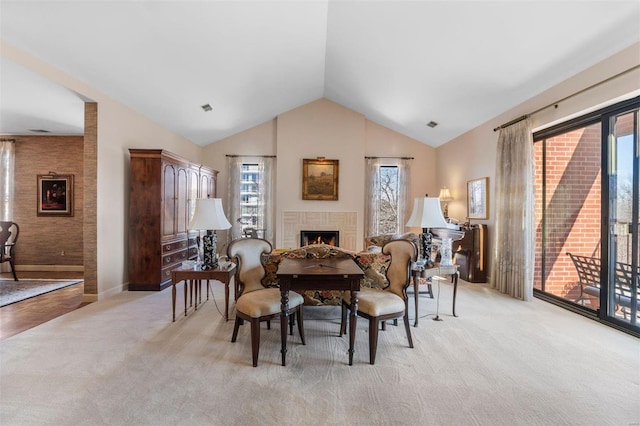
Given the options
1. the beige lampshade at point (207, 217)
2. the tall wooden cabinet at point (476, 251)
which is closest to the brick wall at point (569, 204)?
the tall wooden cabinet at point (476, 251)

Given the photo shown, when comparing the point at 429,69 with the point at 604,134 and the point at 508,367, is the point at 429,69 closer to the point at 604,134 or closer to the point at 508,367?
the point at 604,134

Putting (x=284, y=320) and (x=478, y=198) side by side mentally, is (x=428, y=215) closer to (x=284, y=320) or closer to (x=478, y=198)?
(x=284, y=320)

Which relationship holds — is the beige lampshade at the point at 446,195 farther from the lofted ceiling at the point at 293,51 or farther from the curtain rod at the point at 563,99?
the curtain rod at the point at 563,99

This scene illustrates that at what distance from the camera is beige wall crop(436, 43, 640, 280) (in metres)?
3.09

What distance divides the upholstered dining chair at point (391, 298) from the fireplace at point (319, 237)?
409cm

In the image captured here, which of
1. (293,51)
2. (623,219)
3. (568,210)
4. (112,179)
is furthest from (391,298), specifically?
(112,179)

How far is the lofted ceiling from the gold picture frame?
190 centimetres

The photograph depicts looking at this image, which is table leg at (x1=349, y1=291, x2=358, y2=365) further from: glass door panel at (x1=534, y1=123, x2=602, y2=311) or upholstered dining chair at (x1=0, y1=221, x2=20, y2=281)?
upholstered dining chair at (x1=0, y1=221, x2=20, y2=281)

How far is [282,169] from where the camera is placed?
7.27 m

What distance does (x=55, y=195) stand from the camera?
611cm

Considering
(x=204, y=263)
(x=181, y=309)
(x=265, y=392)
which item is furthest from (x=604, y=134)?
(x=181, y=309)

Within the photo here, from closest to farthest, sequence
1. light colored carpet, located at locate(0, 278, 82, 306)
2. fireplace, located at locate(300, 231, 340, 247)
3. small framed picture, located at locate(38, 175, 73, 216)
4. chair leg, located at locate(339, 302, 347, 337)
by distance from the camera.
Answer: chair leg, located at locate(339, 302, 347, 337) → light colored carpet, located at locate(0, 278, 82, 306) → small framed picture, located at locate(38, 175, 73, 216) → fireplace, located at locate(300, 231, 340, 247)

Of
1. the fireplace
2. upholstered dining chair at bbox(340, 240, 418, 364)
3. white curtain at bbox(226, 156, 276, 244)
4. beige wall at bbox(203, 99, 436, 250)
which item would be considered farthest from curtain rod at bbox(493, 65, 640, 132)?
white curtain at bbox(226, 156, 276, 244)

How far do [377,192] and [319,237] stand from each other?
1885mm
